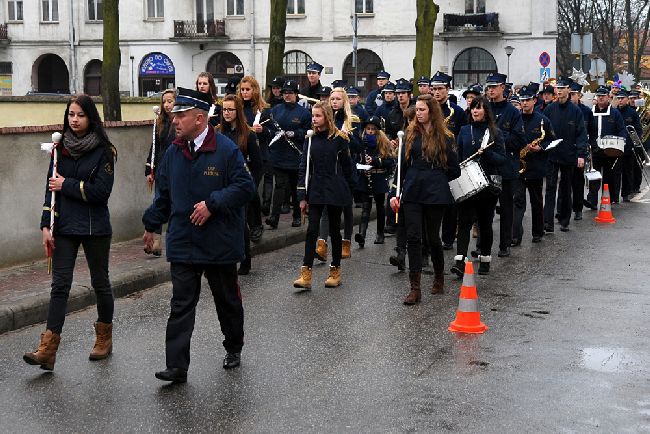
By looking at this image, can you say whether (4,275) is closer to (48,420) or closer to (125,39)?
(48,420)

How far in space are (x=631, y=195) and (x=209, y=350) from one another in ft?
47.4

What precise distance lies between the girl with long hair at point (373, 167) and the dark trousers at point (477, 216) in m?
2.03

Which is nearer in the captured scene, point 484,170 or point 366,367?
point 366,367

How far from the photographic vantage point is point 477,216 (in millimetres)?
12219

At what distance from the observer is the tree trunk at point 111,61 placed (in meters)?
19.4

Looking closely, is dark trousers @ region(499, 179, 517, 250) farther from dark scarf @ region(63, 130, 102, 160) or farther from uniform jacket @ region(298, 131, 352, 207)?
dark scarf @ region(63, 130, 102, 160)

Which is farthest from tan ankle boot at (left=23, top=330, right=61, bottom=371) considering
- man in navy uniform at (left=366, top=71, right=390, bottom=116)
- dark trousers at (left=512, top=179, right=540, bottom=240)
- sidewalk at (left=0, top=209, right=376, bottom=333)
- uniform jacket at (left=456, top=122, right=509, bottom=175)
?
man in navy uniform at (left=366, top=71, right=390, bottom=116)

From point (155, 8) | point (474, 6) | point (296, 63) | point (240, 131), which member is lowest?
point (240, 131)

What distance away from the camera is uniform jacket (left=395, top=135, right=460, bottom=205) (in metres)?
10.4

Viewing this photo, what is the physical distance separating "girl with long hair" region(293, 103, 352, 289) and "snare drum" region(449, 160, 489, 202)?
107cm

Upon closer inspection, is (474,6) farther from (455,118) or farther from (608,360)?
(608,360)

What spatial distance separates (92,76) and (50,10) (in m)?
4.17

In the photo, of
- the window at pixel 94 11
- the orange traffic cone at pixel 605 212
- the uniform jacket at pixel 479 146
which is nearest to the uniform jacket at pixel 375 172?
the uniform jacket at pixel 479 146

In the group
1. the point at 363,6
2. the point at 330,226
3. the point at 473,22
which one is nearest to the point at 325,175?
the point at 330,226
